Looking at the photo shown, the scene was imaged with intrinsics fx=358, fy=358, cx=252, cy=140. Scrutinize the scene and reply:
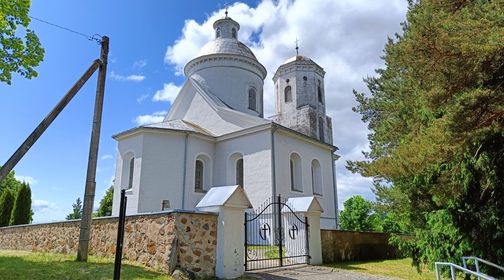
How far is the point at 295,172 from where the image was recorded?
19141mm

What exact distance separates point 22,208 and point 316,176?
19642mm

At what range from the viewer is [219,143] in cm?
1916

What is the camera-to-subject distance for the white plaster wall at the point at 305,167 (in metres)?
17.2

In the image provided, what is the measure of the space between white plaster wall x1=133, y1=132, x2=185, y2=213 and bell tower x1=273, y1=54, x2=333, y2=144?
1533cm

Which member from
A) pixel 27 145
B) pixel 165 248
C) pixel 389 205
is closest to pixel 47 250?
pixel 27 145

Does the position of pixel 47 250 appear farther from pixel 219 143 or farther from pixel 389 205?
pixel 389 205

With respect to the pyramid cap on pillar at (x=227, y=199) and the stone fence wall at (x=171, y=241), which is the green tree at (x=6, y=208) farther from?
the pyramid cap on pillar at (x=227, y=199)

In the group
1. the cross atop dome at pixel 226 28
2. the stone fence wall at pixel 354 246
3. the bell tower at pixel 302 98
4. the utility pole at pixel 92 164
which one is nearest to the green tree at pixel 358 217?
the bell tower at pixel 302 98

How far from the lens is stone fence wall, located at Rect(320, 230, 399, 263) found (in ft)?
38.4

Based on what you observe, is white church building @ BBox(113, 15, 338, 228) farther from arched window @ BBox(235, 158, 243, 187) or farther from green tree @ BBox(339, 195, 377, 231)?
green tree @ BBox(339, 195, 377, 231)

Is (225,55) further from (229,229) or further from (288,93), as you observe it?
(229,229)

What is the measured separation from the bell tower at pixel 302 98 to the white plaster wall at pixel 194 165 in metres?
13.2

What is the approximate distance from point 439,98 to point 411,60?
34.3 inches

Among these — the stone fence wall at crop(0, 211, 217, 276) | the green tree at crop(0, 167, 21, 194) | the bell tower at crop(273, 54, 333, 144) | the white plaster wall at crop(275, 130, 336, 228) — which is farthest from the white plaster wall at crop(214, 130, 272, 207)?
the green tree at crop(0, 167, 21, 194)
